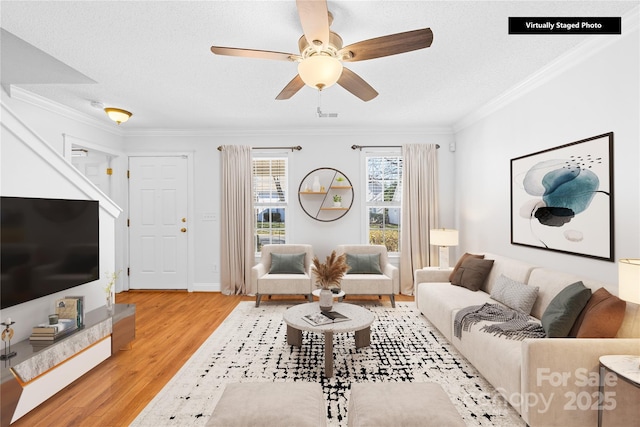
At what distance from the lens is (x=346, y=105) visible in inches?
162

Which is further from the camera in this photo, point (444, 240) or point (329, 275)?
point (444, 240)

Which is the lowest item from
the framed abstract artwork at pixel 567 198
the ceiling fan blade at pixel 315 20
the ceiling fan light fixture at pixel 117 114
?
the framed abstract artwork at pixel 567 198

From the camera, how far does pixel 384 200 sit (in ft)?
17.7

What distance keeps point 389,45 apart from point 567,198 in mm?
2182

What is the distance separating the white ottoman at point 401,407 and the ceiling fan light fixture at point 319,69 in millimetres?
1798

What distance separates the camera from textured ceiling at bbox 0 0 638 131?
2.15 metres

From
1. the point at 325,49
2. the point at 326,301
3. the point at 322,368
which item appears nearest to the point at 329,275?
the point at 326,301

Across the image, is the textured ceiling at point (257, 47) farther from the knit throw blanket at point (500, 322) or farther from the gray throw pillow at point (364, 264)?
the knit throw blanket at point (500, 322)

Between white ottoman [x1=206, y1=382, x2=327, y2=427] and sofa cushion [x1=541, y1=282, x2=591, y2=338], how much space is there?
5.56 feet

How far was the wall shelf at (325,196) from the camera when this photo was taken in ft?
17.4

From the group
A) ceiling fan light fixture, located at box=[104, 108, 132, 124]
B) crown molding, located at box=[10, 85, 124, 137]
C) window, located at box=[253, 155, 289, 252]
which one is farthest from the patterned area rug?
crown molding, located at box=[10, 85, 124, 137]

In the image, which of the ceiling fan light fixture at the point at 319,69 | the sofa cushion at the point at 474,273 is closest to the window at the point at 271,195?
the sofa cushion at the point at 474,273

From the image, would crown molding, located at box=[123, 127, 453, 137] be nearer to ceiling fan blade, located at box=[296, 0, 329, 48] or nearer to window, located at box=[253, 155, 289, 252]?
window, located at box=[253, 155, 289, 252]

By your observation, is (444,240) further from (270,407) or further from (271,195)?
(270,407)
